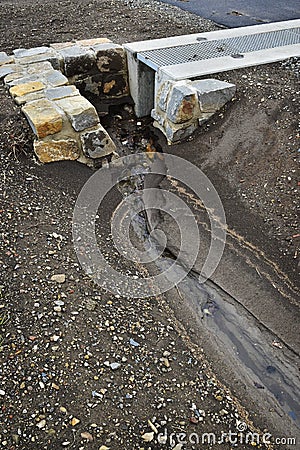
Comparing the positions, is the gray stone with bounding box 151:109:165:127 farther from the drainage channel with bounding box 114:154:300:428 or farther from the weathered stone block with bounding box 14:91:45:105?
the drainage channel with bounding box 114:154:300:428

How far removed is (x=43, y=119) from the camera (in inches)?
171

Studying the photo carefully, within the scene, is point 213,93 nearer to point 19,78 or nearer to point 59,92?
point 59,92

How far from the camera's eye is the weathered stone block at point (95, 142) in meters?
4.52

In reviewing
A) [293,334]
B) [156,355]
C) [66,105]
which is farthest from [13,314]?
[66,105]

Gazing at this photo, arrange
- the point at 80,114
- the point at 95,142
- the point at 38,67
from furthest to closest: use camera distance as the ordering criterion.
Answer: the point at 38,67 → the point at 95,142 → the point at 80,114

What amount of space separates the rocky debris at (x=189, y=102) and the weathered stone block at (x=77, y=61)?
4.05 ft

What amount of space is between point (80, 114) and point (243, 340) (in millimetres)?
2618

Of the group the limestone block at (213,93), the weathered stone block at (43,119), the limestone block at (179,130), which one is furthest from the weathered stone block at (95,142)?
the limestone block at (213,93)

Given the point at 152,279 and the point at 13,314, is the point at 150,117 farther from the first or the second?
the point at 13,314

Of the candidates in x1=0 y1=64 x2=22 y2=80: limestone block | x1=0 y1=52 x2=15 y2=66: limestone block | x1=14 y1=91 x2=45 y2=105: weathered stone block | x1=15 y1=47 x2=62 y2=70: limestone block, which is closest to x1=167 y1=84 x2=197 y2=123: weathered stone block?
x1=14 y1=91 x2=45 y2=105: weathered stone block

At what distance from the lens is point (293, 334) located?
Result: 318 cm

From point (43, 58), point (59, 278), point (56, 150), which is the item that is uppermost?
point (43, 58)

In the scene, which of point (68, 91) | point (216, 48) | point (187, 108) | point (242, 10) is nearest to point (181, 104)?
point (187, 108)

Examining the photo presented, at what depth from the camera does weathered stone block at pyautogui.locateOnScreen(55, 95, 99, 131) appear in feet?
14.6
